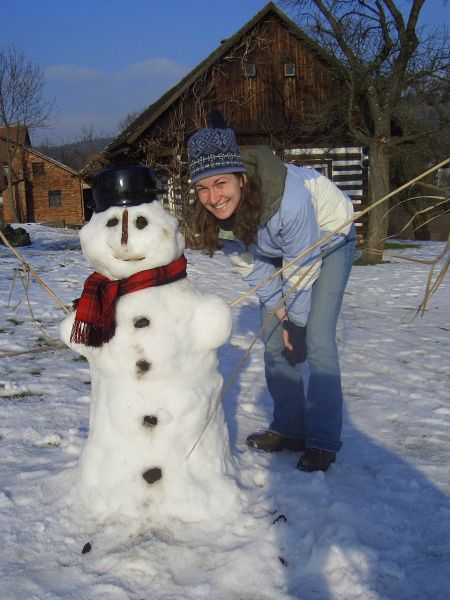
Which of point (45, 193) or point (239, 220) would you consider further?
point (45, 193)

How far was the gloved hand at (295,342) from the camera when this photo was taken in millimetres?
2348

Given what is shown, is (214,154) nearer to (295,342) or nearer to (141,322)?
(141,322)

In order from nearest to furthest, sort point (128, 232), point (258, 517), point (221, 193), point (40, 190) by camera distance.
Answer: point (128, 232) → point (258, 517) → point (221, 193) → point (40, 190)

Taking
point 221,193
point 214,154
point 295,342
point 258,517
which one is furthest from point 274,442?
point 214,154

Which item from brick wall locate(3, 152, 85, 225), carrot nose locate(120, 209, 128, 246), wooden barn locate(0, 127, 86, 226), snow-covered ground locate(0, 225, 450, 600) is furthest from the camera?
brick wall locate(3, 152, 85, 225)

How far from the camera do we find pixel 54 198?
28328mm

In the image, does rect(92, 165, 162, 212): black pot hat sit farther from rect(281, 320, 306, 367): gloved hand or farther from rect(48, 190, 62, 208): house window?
rect(48, 190, 62, 208): house window

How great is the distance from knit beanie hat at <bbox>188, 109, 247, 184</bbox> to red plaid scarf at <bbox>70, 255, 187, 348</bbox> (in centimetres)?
40

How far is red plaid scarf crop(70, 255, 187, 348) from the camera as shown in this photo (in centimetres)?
175

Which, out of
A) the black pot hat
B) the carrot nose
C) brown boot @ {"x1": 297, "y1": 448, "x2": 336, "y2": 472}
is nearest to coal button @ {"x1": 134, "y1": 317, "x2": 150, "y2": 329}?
the carrot nose

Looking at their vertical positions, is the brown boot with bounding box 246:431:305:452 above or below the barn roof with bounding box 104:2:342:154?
below

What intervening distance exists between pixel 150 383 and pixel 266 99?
1267 centimetres

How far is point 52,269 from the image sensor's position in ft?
25.2

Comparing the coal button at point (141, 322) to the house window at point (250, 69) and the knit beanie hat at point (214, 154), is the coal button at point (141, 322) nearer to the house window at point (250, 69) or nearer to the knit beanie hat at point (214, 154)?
the knit beanie hat at point (214, 154)
